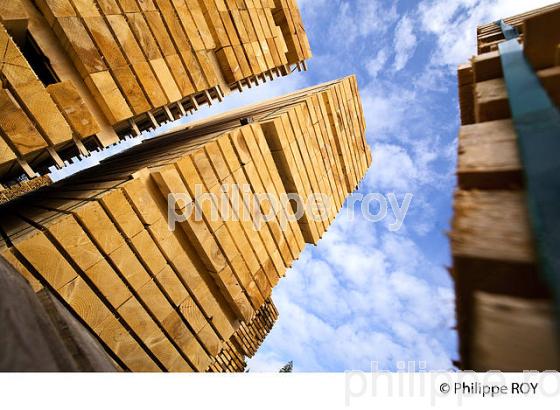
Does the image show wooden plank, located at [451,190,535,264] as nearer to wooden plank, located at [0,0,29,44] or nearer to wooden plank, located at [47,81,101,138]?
wooden plank, located at [47,81,101,138]

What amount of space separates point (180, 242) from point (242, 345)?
21.2ft

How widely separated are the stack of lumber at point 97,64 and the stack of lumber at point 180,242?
814 millimetres

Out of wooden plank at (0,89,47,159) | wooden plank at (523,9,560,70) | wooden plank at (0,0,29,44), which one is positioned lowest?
wooden plank at (523,9,560,70)

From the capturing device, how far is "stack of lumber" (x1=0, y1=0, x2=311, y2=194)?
2994 mm

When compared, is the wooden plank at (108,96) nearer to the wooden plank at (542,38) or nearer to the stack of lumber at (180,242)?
the stack of lumber at (180,242)

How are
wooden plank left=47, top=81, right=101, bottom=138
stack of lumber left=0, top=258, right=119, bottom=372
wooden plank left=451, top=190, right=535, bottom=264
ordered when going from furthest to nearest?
wooden plank left=47, top=81, right=101, bottom=138, stack of lumber left=0, top=258, right=119, bottom=372, wooden plank left=451, top=190, right=535, bottom=264

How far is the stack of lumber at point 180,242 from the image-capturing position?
110 inches

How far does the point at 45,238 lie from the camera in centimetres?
260

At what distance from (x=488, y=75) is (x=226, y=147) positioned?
10.2ft

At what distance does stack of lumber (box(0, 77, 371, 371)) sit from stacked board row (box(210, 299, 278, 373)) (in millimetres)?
4764

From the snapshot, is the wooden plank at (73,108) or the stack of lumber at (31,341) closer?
the stack of lumber at (31,341)

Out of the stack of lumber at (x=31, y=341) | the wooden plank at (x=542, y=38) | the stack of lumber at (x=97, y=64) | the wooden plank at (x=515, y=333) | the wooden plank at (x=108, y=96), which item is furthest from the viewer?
the wooden plank at (x=108, y=96)

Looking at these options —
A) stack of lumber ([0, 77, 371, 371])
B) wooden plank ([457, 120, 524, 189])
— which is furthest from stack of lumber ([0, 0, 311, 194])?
wooden plank ([457, 120, 524, 189])

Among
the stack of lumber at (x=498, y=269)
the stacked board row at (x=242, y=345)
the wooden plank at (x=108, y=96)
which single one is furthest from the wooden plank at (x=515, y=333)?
the stacked board row at (x=242, y=345)
